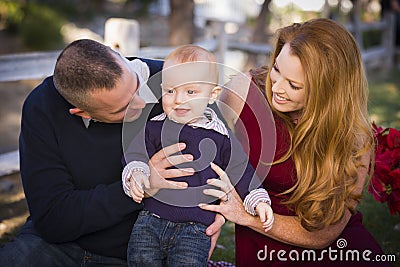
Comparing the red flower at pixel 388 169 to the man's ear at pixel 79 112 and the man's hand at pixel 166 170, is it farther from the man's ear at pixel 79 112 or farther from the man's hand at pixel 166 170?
the man's ear at pixel 79 112

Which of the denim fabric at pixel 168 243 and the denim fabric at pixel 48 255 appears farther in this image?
the denim fabric at pixel 48 255

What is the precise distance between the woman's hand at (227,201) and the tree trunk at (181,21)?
563cm

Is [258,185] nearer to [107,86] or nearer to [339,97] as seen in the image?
[339,97]

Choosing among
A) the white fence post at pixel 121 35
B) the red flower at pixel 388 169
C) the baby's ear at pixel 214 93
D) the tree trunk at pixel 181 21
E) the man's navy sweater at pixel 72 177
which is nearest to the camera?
the baby's ear at pixel 214 93

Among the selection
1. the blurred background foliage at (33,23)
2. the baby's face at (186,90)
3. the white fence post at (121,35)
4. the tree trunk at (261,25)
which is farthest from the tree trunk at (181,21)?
the baby's face at (186,90)

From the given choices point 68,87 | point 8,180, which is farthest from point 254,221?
point 8,180

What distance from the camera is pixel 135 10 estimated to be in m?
18.4

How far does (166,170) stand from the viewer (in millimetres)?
2141

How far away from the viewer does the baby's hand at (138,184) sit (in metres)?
2.09

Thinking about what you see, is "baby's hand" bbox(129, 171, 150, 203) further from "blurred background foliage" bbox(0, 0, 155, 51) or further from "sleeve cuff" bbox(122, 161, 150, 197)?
"blurred background foliage" bbox(0, 0, 155, 51)

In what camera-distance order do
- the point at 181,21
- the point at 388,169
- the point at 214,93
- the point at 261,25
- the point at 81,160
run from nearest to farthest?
the point at 214,93 < the point at 81,160 < the point at 388,169 < the point at 181,21 < the point at 261,25

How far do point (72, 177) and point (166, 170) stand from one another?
21.1 inches

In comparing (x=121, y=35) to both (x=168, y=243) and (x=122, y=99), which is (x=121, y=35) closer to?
(x=122, y=99)

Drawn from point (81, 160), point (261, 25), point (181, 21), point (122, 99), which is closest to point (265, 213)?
point (122, 99)
